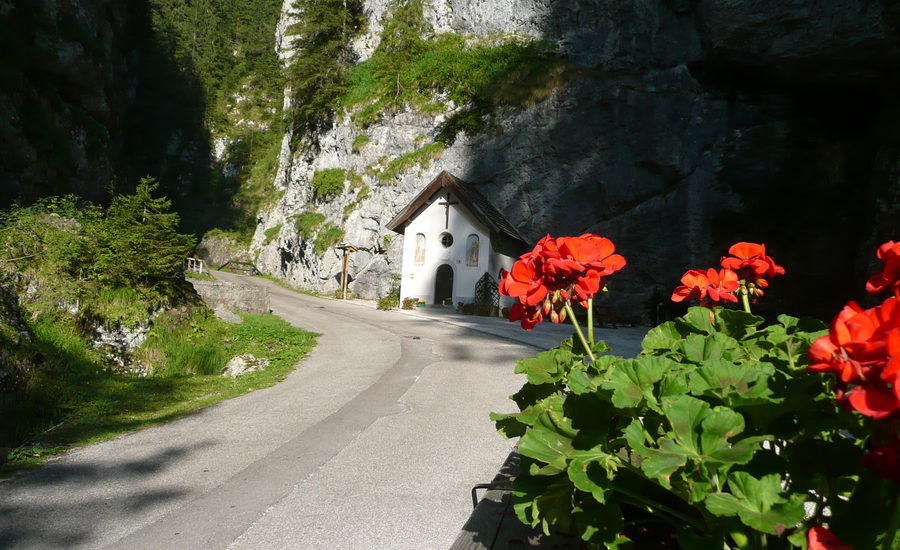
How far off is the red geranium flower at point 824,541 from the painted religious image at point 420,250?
2289 cm

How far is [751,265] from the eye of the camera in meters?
2.02

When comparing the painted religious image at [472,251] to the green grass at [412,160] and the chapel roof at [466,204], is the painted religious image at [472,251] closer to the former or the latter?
the chapel roof at [466,204]

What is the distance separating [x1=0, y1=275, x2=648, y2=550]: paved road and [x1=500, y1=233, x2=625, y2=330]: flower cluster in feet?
6.91

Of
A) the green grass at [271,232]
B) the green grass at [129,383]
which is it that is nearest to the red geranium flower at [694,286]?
the green grass at [129,383]

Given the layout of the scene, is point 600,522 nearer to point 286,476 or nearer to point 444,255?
point 286,476

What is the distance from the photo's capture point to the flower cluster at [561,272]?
5.14 feet

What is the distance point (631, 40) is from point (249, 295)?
73.2 feet

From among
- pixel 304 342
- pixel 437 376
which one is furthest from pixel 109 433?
pixel 304 342

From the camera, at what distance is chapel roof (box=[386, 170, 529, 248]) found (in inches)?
858

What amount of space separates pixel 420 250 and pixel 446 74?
1082 centimetres

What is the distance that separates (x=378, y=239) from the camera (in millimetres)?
27812

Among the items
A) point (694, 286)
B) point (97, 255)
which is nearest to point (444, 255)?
point (97, 255)

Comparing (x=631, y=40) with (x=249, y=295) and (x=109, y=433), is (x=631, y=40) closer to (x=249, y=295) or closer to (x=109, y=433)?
(x=249, y=295)

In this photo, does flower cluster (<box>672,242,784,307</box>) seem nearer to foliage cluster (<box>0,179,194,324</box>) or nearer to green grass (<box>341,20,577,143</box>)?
foliage cluster (<box>0,179,194,324</box>)
